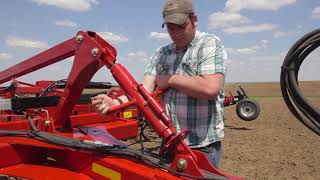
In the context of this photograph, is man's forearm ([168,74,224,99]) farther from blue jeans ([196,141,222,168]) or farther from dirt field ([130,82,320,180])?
dirt field ([130,82,320,180])

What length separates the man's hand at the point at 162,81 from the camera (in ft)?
9.71

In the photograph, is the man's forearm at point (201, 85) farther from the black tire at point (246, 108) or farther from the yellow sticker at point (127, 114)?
the black tire at point (246, 108)

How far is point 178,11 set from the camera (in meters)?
2.79

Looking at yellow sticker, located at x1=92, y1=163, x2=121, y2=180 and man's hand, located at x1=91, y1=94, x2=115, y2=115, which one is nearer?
man's hand, located at x1=91, y1=94, x2=115, y2=115

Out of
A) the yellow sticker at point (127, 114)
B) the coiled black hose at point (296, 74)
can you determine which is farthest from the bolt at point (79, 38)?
the yellow sticker at point (127, 114)

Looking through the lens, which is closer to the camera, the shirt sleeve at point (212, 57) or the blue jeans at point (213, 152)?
the shirt sleeve at point (212, 57)

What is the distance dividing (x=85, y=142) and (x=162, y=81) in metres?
0.78

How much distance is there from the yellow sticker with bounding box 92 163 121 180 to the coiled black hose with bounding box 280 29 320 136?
1509 mm

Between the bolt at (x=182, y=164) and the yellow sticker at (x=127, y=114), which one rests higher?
the yellow sticker at (x=127, y=114)

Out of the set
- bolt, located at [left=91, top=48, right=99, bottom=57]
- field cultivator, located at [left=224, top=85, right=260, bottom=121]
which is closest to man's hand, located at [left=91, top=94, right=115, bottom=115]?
bolt, located at [left=91, top=48, right=99, bottom=57]

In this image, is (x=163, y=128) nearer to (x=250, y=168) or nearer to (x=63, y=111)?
(x=63, y=111)

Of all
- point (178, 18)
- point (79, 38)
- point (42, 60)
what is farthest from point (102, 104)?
point (42, 60)

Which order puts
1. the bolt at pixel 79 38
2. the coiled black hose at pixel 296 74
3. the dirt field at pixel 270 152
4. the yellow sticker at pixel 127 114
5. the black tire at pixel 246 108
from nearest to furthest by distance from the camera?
1. the coiled black hose at pixel 296 74
2. the bolt at pixel 79 38
3. the dirt field at pixel 270 152
4. the yellow sticker at pixel 127 114
5. the black tire at pixel 246 108

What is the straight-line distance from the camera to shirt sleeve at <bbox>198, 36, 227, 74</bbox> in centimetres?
283
